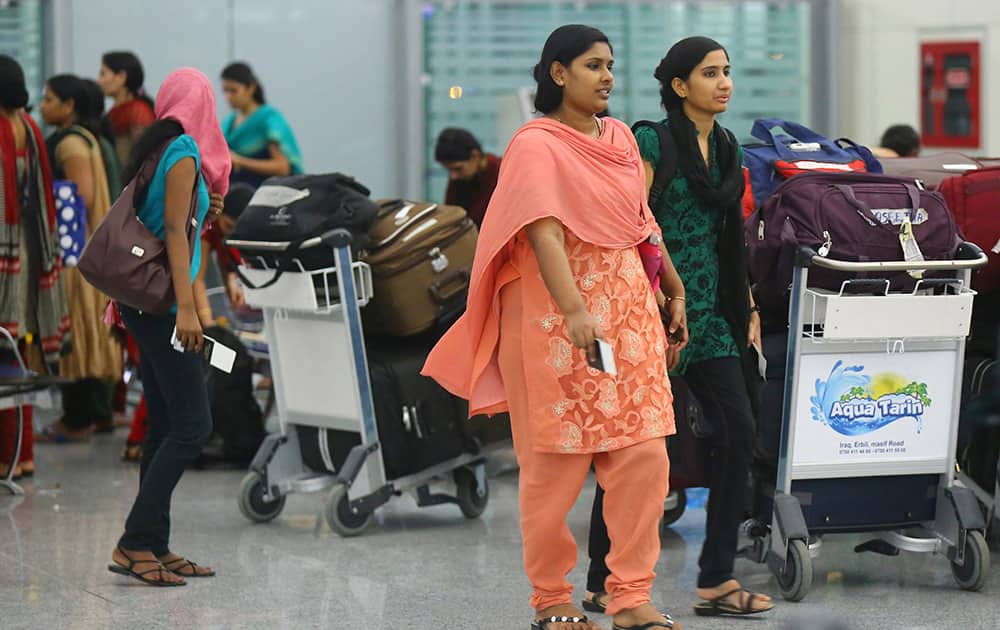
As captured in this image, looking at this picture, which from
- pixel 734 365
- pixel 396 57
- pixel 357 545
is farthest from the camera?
pixel 396 57

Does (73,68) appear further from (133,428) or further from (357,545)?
(357,545)

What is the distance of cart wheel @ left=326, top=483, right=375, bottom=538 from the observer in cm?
573

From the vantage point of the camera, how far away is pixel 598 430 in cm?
398

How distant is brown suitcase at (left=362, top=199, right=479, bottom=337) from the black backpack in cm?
157

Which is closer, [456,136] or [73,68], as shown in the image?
[456,136]

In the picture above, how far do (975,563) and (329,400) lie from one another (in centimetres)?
237

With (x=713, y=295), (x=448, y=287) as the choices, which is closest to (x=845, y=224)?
(x=713, y=295)

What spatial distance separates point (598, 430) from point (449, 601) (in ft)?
3.54

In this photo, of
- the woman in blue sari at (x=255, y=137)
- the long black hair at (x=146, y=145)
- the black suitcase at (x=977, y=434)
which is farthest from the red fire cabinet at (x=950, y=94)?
the long black hair at (x=146, y=145)

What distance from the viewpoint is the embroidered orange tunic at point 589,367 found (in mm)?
3979

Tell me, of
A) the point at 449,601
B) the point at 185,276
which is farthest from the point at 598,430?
the point at 185,276

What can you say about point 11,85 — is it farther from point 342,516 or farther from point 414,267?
point 342,516

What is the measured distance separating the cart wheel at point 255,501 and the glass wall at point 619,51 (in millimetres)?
6371

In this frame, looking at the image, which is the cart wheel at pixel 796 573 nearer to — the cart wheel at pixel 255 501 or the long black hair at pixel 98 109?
the cart wheel at pixel 255 501
